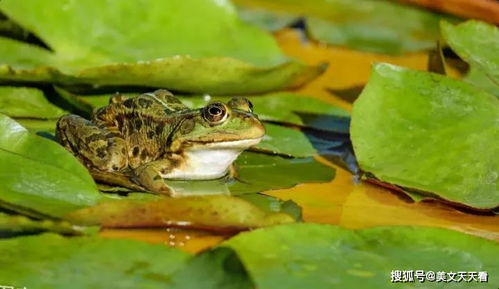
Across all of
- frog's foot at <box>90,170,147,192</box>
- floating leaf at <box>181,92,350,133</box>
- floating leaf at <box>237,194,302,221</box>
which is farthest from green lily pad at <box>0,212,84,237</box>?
floating leaf at <box>181,92,350,133</box>

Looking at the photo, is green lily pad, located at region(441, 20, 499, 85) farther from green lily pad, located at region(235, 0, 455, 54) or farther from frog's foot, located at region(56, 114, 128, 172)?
frog's foot, located at region(56, 114, 128, 172)

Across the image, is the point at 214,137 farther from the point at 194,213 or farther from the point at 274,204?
the point at 194,213

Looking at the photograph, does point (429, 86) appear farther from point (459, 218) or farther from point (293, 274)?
point (293, 274)

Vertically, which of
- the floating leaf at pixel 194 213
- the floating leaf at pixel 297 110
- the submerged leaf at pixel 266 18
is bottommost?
the floating leaf at pixel 194 213

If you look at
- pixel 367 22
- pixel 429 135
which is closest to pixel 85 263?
pixel 429 135

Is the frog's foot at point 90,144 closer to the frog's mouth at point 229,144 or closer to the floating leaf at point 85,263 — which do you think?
the frog's mouth at point 229,144

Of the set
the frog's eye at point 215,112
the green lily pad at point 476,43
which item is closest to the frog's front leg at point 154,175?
the frog's eye at point 215,112
